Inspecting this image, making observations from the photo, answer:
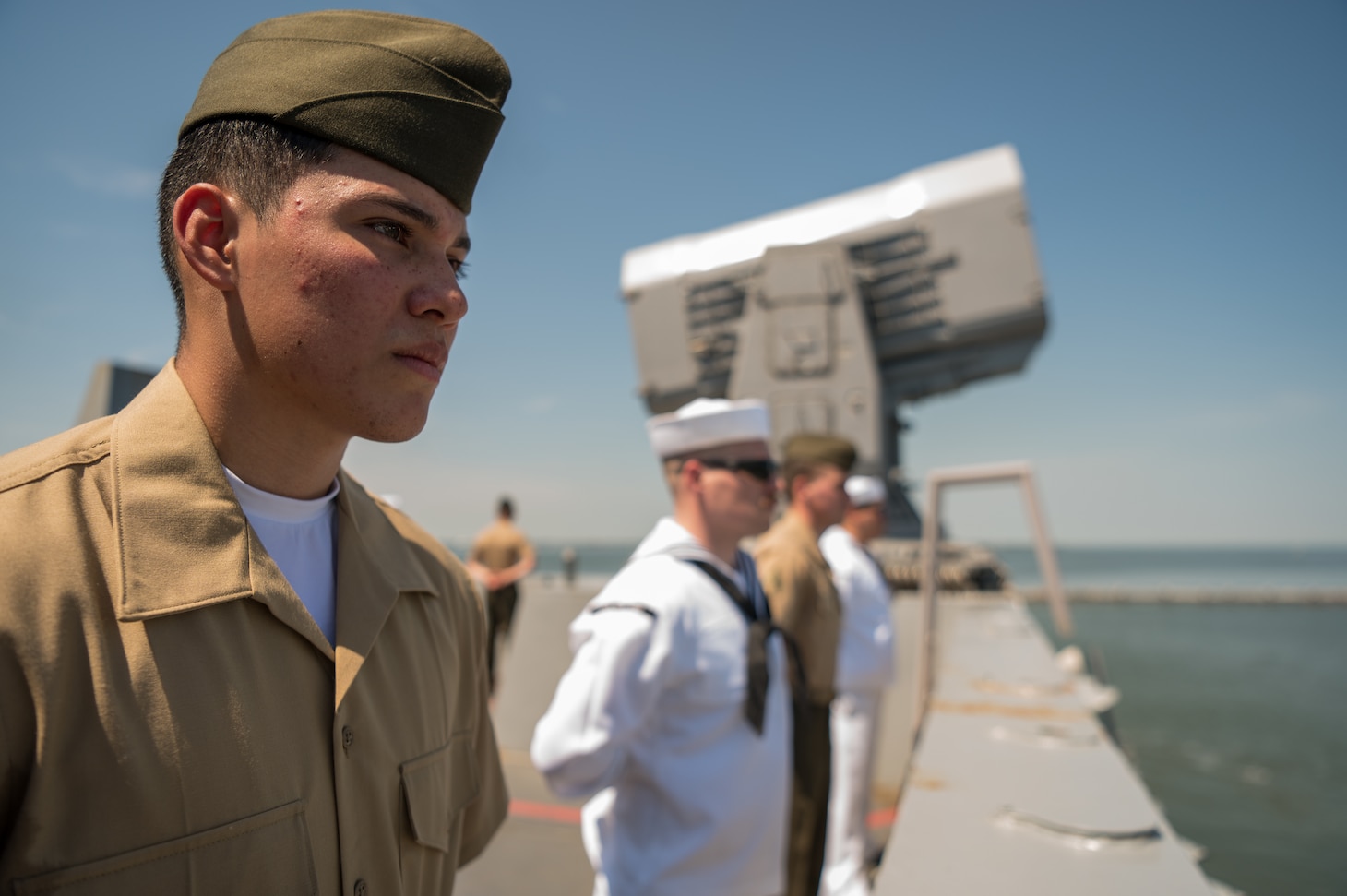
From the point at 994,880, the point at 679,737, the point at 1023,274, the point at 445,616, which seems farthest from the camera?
the point at 1023,274

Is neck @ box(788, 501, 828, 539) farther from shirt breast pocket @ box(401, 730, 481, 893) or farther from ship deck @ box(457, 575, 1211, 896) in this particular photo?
shirt breast pocket @ box(401, 730, 481, 893)

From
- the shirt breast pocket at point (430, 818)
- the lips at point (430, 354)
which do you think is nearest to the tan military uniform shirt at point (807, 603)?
the shirt breast pocket at point (430, 818)

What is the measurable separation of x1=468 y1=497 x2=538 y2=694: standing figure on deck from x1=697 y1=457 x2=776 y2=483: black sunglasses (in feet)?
14.1

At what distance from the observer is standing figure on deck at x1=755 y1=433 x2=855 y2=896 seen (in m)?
2.41

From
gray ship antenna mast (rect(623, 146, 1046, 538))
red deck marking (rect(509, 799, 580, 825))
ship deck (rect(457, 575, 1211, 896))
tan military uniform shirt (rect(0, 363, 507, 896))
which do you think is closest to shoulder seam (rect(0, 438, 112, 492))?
tan military uniform shirt (rect(0, 363, 507, 896))

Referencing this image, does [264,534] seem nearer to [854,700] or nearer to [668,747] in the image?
[668,747]

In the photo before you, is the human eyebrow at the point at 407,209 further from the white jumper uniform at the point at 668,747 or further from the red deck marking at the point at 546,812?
the red deck marking at the point at 546,812

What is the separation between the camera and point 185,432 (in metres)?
0.84

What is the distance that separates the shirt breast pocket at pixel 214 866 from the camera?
0.64 metres

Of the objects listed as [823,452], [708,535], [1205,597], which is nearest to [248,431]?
[708,535]

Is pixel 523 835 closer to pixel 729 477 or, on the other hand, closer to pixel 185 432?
pixel 729 477

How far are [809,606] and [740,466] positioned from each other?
0.98 m

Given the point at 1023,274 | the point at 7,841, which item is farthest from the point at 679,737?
the point at 1023,274

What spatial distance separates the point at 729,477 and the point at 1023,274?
6.02 m
